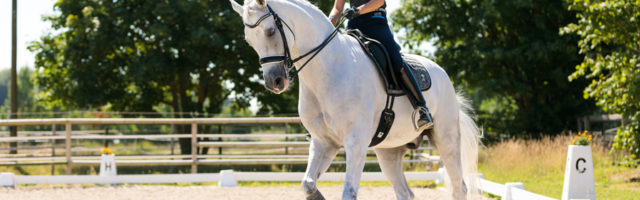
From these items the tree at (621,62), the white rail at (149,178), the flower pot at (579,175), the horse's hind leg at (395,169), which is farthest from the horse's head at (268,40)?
the tree at (621,62)

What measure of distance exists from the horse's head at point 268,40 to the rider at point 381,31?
2.70 ft

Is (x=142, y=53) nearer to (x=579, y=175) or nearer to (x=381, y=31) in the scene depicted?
(x=579, y=175)

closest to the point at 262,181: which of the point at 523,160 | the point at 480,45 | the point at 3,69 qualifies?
the point at 523,160

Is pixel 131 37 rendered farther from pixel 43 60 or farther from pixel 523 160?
pixel 523 160

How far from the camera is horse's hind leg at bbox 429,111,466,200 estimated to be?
5.45 metres

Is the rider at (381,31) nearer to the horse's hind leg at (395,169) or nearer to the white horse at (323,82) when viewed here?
the white horse at (323,82)

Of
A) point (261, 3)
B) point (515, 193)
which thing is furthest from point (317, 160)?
point (515, 193)

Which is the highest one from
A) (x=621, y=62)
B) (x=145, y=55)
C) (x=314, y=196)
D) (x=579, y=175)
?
(x=145, y=55)

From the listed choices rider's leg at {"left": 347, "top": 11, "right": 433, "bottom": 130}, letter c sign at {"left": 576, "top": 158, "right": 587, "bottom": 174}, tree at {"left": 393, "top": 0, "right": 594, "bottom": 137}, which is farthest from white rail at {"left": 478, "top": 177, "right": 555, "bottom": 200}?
tree at {"left": 393, "top": 0, "right": 594, "bottom": 137}

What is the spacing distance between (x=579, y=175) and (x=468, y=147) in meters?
1.75

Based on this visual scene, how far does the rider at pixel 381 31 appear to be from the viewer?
4.71 metres

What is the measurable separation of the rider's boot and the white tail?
1195 mm

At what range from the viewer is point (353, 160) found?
163 inches

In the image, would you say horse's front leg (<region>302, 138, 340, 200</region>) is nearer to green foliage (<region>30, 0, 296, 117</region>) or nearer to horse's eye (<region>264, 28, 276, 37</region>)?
horse's eye (<region>264, 28, 276, 37</region>)
